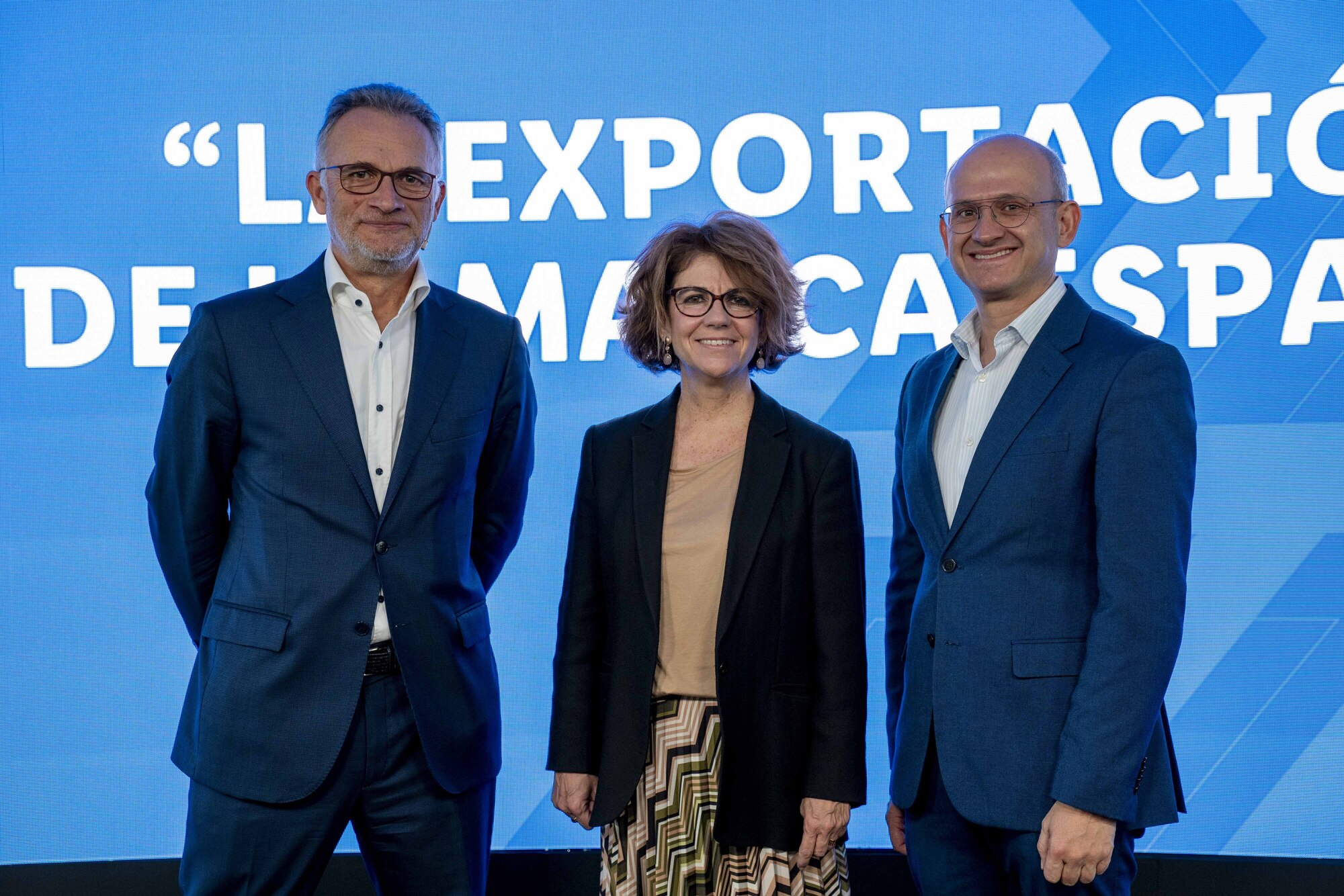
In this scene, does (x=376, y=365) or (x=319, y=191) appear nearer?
(x=376, y=365)

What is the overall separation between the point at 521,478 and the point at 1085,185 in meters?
2.07

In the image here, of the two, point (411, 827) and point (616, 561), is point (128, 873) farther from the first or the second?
point (616, 561)

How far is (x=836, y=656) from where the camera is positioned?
208cm

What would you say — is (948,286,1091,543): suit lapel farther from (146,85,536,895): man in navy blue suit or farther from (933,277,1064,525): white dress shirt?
(146,85,536,895): man in navy blue suit

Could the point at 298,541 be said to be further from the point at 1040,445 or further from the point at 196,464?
the point at 1040,445

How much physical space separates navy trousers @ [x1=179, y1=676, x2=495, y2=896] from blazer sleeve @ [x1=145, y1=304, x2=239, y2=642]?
36cm

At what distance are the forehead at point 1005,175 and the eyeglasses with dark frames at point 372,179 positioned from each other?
1.10 m

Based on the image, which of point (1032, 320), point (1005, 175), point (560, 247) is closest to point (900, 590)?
point (1032, 320)

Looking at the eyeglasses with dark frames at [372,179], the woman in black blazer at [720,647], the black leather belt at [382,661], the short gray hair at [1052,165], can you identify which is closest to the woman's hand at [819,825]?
the woman in black blazer at [720,647]

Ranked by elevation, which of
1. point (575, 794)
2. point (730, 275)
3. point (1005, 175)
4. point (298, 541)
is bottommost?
point (575, 794)

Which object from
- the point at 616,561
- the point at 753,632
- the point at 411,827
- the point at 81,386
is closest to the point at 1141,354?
the point at 753,632

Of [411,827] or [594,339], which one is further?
[594,339]

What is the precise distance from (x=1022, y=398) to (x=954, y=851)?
0.84 metres

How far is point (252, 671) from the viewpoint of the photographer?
82.7 inches
